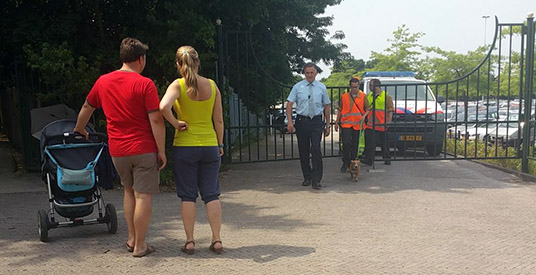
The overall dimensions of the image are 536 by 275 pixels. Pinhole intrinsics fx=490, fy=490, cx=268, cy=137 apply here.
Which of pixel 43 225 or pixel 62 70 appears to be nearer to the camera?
pixel 43 225

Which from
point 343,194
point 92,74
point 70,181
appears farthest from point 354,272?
point 92,74

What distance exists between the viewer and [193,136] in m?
4.48

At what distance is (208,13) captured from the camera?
361 inches

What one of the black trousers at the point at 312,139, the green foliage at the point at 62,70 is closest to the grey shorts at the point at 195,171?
the black trousers at the point at 312,139

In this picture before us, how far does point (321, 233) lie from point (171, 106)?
87.5 inches

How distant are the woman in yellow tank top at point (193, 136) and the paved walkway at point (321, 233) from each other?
0.47 meters

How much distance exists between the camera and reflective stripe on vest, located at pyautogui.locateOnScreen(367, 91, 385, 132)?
930 centimetres

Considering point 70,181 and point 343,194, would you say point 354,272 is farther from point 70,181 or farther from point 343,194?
point 343,194

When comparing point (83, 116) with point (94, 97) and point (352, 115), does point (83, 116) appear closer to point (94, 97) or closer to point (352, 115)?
point (94, 97)

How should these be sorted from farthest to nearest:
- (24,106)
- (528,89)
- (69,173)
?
1. (24,106)
2. (528,89)
3. (69,173)

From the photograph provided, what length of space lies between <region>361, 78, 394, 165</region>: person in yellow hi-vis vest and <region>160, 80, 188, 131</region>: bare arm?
17.7ft

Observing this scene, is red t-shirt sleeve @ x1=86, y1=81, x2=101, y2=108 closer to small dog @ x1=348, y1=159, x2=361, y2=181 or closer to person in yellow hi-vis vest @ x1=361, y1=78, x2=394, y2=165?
small dog @ x1=348, y1=159, x2=361, y2=181

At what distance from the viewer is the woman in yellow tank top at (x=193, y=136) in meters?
4.42

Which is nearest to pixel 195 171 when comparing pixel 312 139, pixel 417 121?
pixel 312 139
